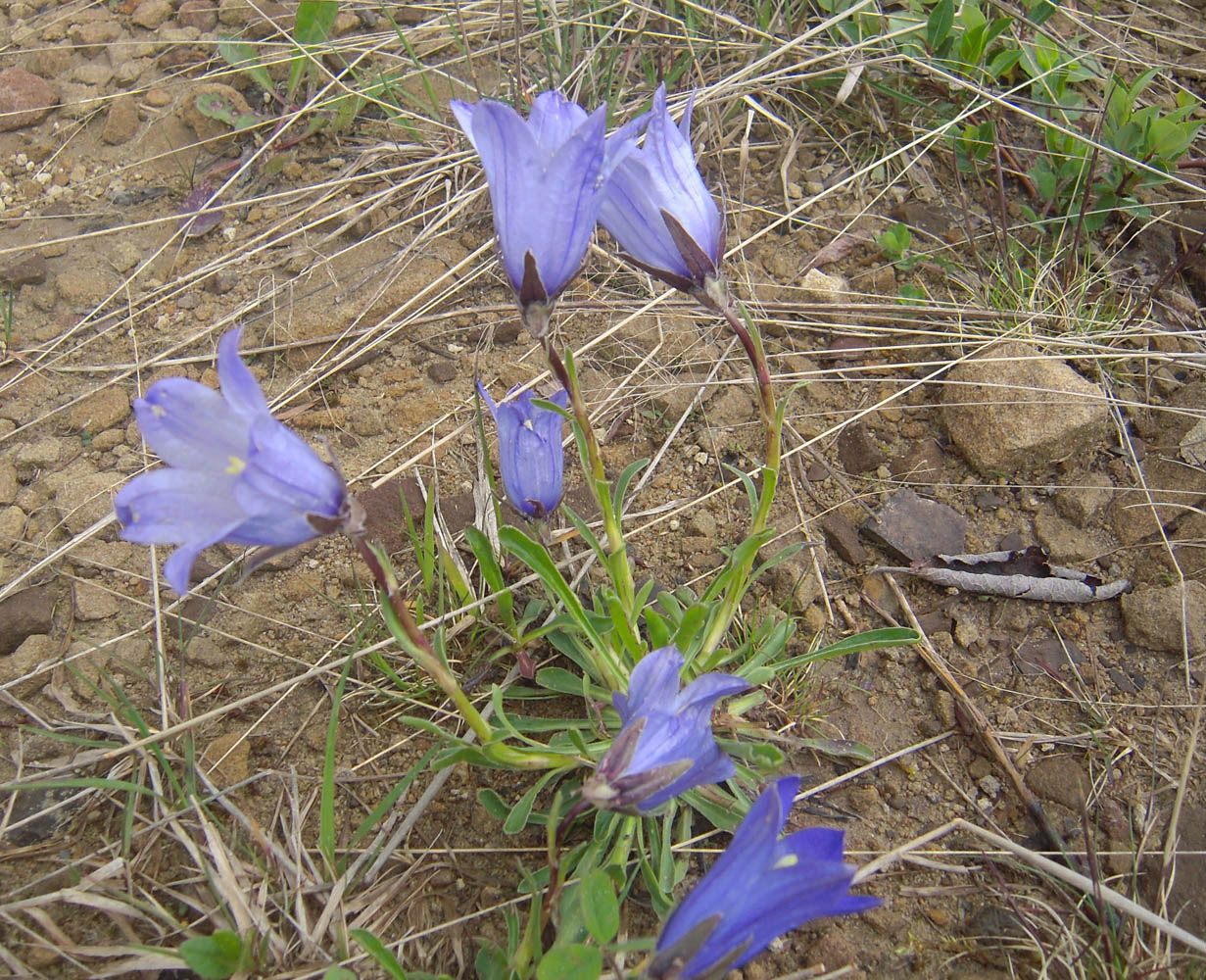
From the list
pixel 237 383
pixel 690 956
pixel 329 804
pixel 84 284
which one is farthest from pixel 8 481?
pixel 690 956

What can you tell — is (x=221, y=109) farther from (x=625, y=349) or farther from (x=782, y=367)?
(x=782, y=367)

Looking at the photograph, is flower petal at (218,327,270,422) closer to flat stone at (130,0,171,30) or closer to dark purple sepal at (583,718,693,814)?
dark purple sepal at (583,718,693,814)

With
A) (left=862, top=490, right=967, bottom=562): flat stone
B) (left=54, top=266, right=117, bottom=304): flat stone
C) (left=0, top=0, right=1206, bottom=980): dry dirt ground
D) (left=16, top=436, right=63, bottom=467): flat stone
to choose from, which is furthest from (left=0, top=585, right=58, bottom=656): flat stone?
(left=862, top=490, right=967, bottom=562): flat stone

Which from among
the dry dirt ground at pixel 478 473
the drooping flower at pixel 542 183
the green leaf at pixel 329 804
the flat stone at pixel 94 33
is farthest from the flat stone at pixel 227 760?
the flat stone at pixel 94 33

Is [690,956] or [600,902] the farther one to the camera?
[600,902]

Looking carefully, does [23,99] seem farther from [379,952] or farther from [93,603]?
[379,952]

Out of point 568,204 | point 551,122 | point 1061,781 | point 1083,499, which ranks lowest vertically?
point 1061,781
